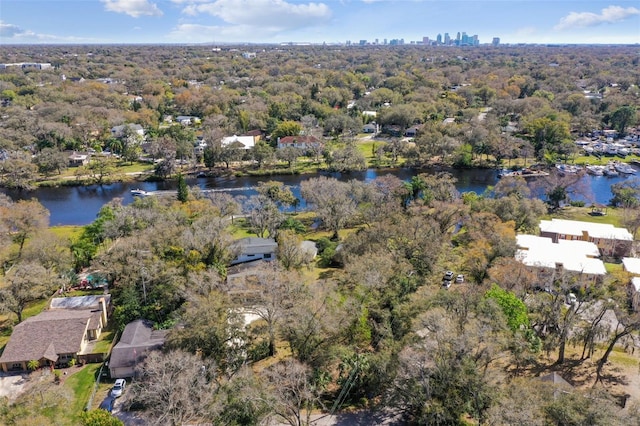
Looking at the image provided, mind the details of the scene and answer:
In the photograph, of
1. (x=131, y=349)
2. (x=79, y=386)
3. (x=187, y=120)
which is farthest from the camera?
(x=187, y=120)

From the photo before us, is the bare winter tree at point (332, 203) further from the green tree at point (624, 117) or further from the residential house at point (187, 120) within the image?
the green tree at point (624, 117)

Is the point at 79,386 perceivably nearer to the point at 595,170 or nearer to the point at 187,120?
the point at 595,170

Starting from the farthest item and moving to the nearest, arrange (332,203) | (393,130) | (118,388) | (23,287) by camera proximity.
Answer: (393,130), (332,203), (23,287), (118,388)

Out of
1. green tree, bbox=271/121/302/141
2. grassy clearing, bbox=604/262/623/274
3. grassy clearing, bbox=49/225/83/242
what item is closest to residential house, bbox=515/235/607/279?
grassy clearing, bbox=604/262/623/274

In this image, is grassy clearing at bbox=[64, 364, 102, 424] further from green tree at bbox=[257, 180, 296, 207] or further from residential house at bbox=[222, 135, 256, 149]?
residential house at bbox=[222, 135, 256, 149]

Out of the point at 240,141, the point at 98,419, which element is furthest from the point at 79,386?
the point at 240,141
